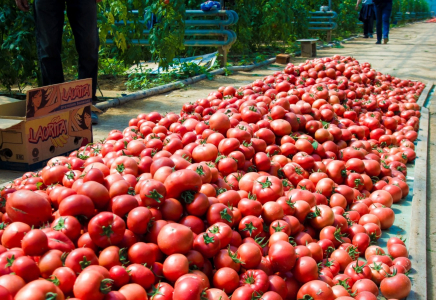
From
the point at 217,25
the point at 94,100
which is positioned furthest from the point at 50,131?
the point at 217,25

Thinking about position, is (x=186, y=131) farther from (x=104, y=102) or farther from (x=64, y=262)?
(x=104, y=102)

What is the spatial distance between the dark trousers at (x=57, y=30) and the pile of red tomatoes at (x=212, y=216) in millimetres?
1722

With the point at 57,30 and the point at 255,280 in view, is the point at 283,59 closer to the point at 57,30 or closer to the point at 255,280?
the point at 57,30

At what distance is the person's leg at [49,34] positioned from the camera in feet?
15.3

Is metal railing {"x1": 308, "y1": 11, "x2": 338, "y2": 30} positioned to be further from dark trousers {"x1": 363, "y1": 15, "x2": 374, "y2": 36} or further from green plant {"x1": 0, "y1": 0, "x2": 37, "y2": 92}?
green plant {"x1": 0, "y1": 0, "x2": 37, "y2": 92}

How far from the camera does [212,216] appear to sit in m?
2.16

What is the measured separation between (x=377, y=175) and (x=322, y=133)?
1.83 ft

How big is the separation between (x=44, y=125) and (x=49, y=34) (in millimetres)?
1468

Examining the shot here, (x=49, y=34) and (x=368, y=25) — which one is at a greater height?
(x=368, y=25)

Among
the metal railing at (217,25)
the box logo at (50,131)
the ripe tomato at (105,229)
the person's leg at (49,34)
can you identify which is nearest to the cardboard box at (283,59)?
the metal railing at (217,25)

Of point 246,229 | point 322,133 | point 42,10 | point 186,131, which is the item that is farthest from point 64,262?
point 42,10

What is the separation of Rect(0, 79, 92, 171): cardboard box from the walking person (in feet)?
2.71

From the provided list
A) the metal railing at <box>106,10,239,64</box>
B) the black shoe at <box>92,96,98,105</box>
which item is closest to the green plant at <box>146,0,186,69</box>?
the metal railing at <box>106,10,239,64</box>

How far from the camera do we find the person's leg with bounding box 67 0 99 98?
191 inches
